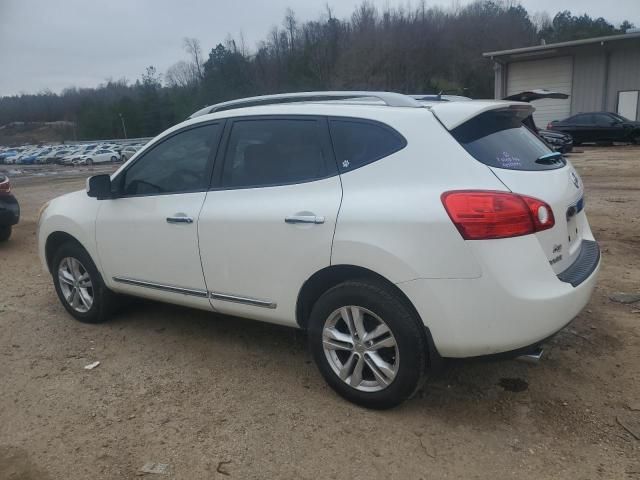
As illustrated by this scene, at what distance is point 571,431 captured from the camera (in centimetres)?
288

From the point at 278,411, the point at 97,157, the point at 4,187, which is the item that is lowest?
the point at 97,157

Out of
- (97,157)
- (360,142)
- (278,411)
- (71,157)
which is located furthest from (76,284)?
(71,157)

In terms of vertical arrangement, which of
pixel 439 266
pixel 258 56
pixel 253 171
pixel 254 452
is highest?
pixel 258 56

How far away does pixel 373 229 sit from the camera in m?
2.92

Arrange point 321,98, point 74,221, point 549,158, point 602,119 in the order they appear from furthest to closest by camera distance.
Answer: point 602,119
point 74,221
point 321,98
point 549,158

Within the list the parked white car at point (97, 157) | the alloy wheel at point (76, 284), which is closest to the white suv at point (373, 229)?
the alloy wheel at point (76, 284)

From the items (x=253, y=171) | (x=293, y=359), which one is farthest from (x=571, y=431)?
(x=253, y=171)

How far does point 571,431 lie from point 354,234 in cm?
153

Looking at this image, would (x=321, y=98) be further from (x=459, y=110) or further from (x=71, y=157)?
(x=71, y=157)

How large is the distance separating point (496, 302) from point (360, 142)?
3.82ft

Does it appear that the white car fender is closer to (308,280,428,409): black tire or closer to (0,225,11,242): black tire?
(308,280,428,409): black tire

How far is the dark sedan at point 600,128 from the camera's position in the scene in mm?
22864

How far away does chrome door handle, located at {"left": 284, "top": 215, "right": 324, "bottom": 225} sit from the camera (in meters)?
3.12

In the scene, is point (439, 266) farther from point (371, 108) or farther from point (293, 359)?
point (293, 359)
